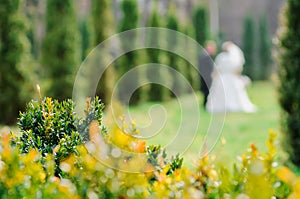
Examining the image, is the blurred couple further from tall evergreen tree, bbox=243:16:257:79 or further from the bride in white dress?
tall evergreen tree, bbox=243:16:257:79

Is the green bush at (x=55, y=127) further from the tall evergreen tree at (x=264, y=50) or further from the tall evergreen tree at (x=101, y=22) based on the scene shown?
the tall evergreen tree at (x=264, y=50)

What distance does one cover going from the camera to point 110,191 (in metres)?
2.66

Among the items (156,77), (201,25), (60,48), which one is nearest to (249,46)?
(201,25)

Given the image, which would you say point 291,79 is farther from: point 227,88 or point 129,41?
point 129,41

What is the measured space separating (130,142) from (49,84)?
11.9 meters

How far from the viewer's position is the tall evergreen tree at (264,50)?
92.4ft

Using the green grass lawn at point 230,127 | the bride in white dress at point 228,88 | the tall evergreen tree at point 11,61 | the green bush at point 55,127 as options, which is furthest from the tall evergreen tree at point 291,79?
the bride in white dress at point 228,88

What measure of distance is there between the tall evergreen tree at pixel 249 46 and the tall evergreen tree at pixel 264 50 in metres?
0.43

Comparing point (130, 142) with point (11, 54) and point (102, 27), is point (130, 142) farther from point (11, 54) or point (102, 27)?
point (102, 27)

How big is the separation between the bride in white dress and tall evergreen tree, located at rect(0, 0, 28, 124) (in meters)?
5.15

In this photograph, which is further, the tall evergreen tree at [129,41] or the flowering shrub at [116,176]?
the tall evergreen tree at [129,41]

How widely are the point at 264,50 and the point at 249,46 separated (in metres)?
0.95

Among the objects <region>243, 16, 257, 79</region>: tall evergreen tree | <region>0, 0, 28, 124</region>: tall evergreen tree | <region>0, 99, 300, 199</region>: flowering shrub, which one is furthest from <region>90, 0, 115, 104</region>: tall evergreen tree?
<region>0, 99, 300, 199</region>: flowering shrub

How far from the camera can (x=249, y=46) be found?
91.9 feet
